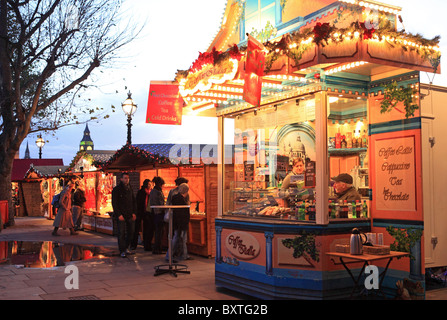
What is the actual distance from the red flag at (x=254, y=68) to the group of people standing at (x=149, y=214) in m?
4.18

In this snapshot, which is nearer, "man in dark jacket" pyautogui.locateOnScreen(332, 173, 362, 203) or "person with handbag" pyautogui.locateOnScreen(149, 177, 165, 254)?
"man in dark jacket" pyautogui.locateOnScreen(332, 173, 362, 203)

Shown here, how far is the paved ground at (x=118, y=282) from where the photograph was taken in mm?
6938

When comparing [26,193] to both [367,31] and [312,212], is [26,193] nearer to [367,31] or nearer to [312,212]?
[312,212]

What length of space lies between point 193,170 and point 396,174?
6.37 meters

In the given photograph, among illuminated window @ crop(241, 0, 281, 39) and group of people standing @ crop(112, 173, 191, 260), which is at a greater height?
illuminated window @ crop(241, 0, 281, 39)

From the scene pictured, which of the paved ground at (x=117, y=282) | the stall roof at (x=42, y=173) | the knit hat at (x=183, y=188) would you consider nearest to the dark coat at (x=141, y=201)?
the paved ground at (x=117, y=282)

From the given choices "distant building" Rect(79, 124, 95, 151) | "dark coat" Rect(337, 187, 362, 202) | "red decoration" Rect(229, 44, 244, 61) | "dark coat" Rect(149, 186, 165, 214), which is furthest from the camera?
"distant building" Rect(79, 124, 95, 151)

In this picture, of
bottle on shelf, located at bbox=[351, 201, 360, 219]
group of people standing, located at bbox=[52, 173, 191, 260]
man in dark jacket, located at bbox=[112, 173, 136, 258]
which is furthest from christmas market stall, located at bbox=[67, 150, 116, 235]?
bottle on shelf, located at bbox=[351, 201, 360, 219]

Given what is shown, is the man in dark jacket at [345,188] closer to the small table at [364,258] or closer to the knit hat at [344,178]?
the knit hat at [344,178]

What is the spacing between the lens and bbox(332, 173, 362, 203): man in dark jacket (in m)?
6.93

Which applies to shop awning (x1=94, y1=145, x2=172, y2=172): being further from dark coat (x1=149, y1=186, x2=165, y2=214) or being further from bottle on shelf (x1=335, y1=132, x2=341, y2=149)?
bottle on shelf (x1=335, y1=132, x2=341, y2=149)

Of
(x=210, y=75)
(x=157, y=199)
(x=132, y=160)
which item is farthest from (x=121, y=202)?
(x=210, y=75)

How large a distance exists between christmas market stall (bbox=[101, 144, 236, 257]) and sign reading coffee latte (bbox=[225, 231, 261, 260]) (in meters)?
1.78

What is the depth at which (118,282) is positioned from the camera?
7992 mm
